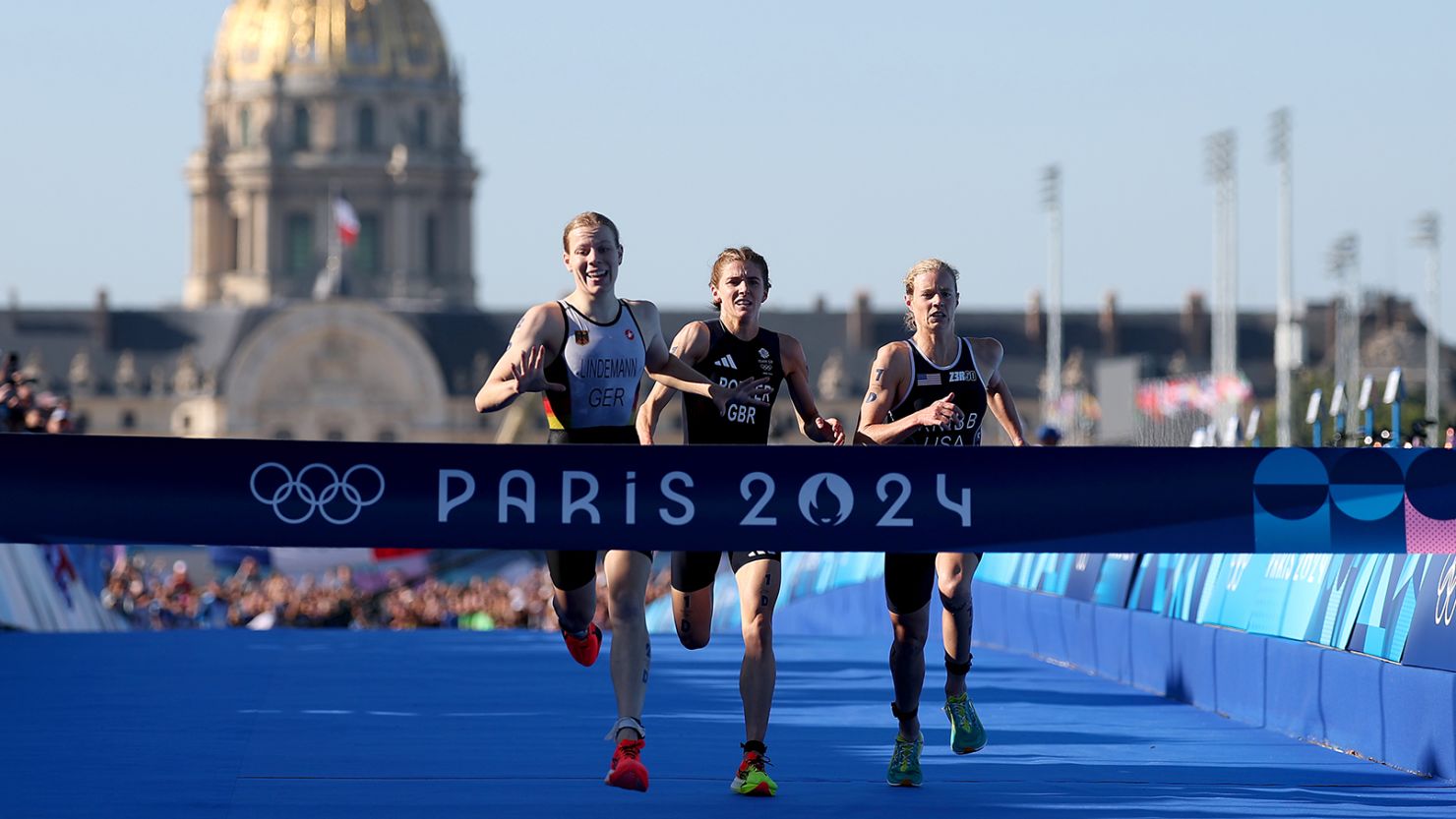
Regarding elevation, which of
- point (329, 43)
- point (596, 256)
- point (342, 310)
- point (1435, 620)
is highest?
point (329, 43)

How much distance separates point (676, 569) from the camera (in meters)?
10.4

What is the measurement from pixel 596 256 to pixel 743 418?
780mm

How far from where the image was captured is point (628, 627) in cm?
1002

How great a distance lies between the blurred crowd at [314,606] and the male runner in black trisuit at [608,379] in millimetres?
20027

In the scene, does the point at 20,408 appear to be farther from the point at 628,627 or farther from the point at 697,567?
the point at 628,627

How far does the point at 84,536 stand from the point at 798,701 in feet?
16.9

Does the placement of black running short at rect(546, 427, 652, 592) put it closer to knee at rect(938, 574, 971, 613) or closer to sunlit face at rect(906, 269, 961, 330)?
sunlit face at rect(906, 269, 961, 330)

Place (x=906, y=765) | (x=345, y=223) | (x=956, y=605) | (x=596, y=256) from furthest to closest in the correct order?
(x=345, y=223), (x=956, y=605), (x=906, y=765), (x=596, y=256)

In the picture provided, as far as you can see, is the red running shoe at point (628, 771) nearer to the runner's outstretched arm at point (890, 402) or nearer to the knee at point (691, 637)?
the knee at point (691, 637)

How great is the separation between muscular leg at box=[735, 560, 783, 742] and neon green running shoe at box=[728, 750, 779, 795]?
17cm

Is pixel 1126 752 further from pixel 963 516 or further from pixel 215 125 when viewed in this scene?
pixel 215 125

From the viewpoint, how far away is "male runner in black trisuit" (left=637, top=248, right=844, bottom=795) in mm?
10055

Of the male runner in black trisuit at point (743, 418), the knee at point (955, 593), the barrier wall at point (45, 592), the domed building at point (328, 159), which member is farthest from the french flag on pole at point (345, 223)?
the male runner in black trisuit at point (743, 418)

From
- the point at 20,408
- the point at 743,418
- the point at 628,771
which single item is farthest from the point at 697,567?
the point at 20,408
